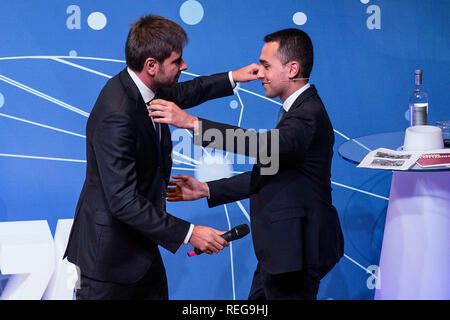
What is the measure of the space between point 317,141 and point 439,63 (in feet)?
5.70

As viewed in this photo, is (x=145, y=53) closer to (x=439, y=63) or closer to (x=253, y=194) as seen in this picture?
(x=253, y=194)

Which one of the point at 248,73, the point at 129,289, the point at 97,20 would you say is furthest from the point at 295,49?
the point at 97,20

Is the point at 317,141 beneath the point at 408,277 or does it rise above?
above

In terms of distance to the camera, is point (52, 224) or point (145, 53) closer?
point (145, 53)

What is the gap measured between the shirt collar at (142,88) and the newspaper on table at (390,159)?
934 millimetres

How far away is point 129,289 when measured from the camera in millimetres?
2533

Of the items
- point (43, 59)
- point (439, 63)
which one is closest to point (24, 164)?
point (43, 59)

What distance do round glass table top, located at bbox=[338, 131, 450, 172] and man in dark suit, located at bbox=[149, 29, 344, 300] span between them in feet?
0.70

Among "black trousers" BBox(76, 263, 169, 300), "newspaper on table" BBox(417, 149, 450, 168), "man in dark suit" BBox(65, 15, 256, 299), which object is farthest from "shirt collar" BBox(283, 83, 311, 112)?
"black trousers" BBox(76, 263, 169, 300)

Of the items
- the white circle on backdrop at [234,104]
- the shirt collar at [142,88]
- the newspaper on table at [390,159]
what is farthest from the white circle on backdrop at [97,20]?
the newspaper on table at [390,159]

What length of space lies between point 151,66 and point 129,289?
0.93m

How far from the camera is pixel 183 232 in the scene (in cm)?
244

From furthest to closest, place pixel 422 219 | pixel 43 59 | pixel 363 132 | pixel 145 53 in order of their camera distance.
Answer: pixel 363 132 → pixel 43 59 → pixel 422 219 → pixel 145 53

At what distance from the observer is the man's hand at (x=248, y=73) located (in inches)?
116
